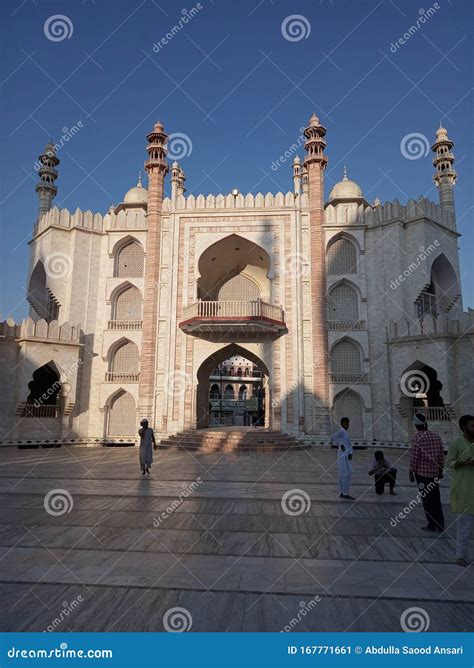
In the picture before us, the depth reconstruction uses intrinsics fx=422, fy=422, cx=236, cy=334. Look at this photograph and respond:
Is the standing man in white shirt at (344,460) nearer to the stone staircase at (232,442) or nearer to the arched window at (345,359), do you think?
the stone staircase at (232,442)

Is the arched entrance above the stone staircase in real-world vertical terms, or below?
above

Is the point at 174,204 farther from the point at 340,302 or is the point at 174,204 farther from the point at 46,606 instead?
the point at 46,606

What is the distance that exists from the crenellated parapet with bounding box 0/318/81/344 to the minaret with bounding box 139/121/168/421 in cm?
325

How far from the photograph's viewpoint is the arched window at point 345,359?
20.0 m

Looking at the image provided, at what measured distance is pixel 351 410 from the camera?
1972cm

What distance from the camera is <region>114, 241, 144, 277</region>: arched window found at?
21.9 meters

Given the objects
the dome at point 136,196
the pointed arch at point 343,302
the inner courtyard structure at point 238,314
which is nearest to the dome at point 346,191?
the inner courtyard structure at point 238,314

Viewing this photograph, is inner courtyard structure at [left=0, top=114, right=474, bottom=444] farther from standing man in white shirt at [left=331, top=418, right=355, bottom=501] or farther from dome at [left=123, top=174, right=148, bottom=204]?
standing man in white shirt at [left=331, top=418, right=355, bottom=501]

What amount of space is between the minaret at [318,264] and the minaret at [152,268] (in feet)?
24.3

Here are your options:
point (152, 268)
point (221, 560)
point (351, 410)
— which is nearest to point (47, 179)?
point (152, 268)

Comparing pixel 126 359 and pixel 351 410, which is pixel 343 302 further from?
→ pixel 126 359

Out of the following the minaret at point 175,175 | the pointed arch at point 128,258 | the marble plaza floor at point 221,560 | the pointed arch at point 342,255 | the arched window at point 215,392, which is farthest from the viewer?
the arched window at point 215,392

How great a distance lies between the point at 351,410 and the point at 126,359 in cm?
1118

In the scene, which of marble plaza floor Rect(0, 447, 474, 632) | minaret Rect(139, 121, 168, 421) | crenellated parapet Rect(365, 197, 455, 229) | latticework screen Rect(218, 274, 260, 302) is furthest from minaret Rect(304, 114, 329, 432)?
marble plaza floor Rect(0, 447, 474, 632)
